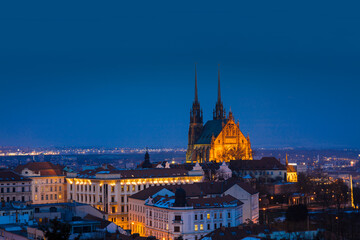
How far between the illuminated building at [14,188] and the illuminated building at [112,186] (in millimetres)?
9211

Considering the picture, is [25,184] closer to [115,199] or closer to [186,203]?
[115,199]

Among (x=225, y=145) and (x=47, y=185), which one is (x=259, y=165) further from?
(x=47, y=185)

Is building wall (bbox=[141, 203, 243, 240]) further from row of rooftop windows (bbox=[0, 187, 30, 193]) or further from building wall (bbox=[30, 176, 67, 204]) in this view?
building wall (bbox=[30, 176, 67, 204])

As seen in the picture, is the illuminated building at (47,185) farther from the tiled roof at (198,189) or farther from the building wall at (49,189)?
the tiled roof at (198,189)

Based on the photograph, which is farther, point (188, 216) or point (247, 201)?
point (247, 201)

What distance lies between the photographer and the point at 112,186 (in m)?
120

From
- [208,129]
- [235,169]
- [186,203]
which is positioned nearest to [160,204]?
[186,203]

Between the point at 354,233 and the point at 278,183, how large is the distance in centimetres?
6238

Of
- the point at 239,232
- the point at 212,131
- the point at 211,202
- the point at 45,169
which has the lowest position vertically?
the point at 239,232

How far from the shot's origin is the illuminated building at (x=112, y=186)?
118188 mm

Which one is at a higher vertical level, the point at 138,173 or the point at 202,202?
the point at 138,173

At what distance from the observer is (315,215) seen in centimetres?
10288

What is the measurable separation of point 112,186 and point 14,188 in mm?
15381

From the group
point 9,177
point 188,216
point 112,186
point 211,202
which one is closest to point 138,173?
point 112,186
